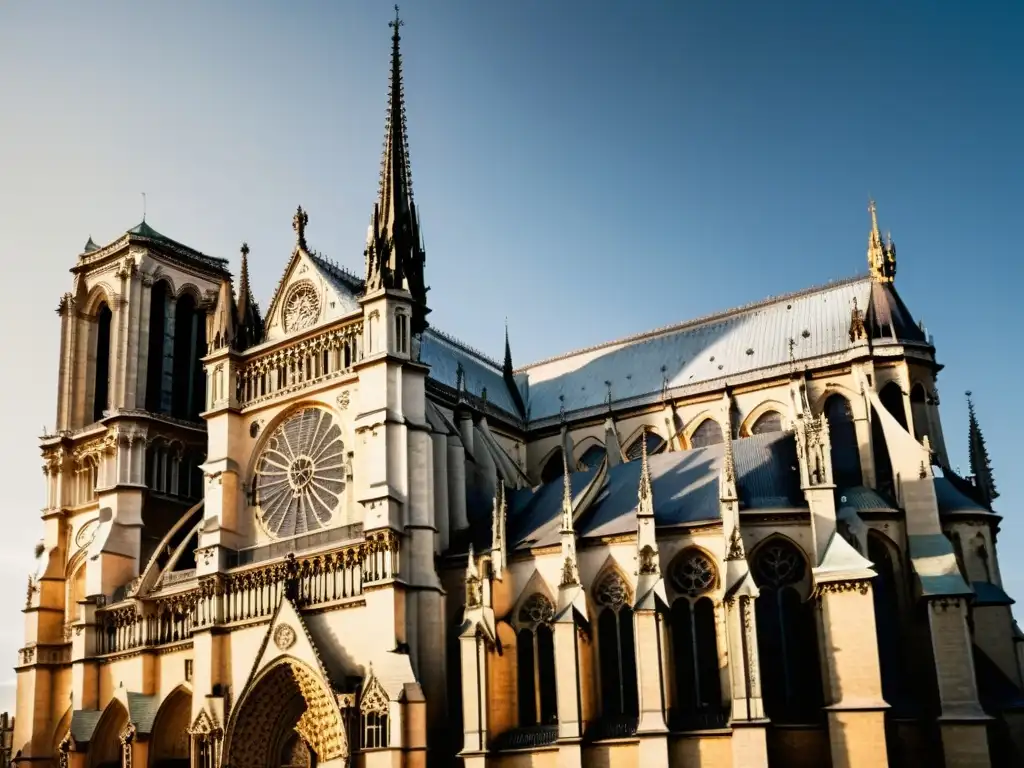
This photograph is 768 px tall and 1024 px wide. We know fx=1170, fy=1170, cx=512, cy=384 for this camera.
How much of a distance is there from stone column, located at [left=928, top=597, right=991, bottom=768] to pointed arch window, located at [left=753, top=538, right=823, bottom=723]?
3.13 m

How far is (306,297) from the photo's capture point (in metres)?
39.6

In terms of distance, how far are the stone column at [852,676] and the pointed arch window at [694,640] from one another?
3.01 meters

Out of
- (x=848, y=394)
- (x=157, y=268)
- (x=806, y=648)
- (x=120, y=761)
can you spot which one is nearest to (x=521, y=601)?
(x=806, y=648)

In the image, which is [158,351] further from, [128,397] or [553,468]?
[553,468]

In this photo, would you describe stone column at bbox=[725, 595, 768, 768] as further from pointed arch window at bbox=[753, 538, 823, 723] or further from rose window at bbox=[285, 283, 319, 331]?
rose window at bbox=[285, 283, 319, 331]

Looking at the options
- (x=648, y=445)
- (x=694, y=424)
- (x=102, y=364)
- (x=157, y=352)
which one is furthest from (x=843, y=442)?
(x=102, y=364)

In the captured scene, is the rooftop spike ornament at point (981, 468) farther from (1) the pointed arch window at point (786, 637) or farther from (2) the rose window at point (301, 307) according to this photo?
(2) the rose window at point (301, 307)

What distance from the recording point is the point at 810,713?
99.7 feet

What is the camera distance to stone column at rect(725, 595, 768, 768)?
28.7 meters

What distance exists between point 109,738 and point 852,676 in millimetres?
25251

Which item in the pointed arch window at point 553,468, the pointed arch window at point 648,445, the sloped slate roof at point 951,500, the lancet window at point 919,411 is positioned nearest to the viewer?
the sloped slate roof at point 951,500

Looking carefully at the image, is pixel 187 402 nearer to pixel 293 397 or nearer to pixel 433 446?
pixel 293 397

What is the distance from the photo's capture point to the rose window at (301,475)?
37.1 meters

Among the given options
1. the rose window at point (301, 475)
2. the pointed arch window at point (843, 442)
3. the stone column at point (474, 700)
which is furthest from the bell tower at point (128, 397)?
the pointed arch window at point (843, 442)
